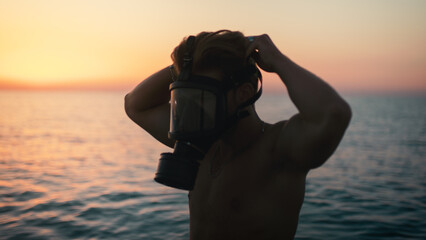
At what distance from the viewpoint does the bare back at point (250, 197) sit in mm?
2432

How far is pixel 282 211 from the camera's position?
2.45 m

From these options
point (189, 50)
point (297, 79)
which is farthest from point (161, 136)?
point (297, 79)

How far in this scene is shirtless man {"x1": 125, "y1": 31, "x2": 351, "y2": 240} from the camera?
211 cm

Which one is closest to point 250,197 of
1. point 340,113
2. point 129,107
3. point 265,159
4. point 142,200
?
point 265,159

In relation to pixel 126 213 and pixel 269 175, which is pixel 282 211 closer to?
pixel 269 175

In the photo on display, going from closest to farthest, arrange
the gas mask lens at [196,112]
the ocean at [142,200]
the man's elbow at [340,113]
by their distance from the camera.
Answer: the man's elbow at [340,113]
the gas mask lens at [196,112]
the ocean at [142,200]

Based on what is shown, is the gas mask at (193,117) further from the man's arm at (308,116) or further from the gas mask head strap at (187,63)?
the man's arm at (308,116)

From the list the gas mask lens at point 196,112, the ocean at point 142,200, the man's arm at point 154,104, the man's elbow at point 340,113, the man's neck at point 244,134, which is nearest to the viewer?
the man's elbow at point 340,113

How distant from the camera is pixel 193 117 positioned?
7.71ft

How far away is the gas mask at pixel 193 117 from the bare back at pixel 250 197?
228mm

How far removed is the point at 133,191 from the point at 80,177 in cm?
303

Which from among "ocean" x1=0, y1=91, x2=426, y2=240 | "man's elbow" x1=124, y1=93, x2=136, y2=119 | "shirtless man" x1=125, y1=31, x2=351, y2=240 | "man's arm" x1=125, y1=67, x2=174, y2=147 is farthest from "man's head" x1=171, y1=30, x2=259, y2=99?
"ocean" x1=0, y1=91, x2=426, y2=240

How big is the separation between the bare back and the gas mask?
23cm

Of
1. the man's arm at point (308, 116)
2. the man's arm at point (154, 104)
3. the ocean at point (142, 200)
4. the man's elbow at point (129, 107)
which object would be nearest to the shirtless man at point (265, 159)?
the man's arm at point (308, 116)
